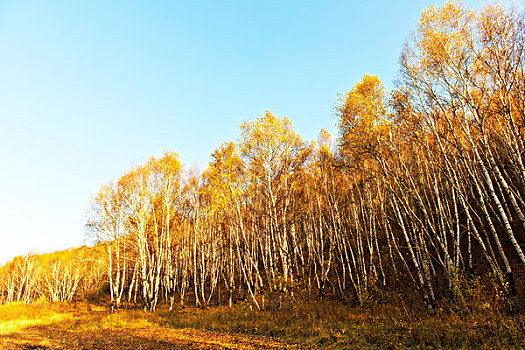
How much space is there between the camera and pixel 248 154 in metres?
14.9

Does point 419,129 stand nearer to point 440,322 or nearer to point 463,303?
point 463,303

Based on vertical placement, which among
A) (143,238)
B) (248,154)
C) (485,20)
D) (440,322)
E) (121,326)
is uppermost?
(485,20)

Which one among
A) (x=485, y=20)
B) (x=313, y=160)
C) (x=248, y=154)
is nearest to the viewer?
(x=485, y=20)

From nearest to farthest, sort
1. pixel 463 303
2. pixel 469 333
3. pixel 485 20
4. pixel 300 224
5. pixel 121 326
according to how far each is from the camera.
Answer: pixel 469 333 < pixel 463 303 < pixel 485 20 < pixel 121 326 < pixel 300 224

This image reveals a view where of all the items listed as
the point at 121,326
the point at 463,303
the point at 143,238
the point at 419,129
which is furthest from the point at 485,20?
the point at 143,238

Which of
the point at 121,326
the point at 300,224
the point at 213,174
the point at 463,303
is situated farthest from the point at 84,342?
the point at 300,224

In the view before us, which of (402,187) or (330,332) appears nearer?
(330,332)

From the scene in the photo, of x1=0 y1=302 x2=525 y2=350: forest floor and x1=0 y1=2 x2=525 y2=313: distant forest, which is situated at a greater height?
x1=0 y1=2 x2=525 y2=313: distant forest

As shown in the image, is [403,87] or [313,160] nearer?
[403,87]

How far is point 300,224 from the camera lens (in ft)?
90.7

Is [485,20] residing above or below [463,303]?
above

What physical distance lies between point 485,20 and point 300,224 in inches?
868

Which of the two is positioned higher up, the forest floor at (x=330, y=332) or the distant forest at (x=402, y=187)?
the distant forest at (x=402, y=187)

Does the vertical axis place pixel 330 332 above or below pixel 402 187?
below
